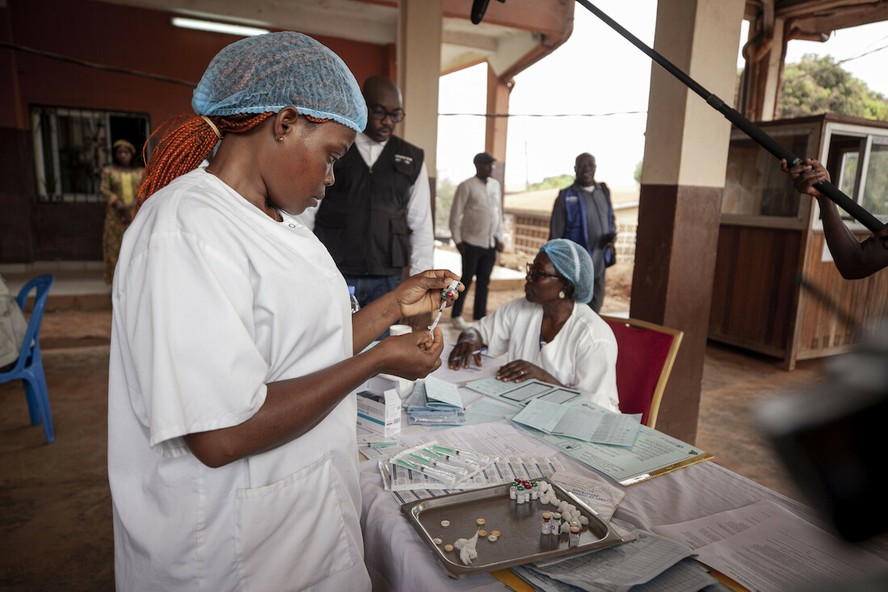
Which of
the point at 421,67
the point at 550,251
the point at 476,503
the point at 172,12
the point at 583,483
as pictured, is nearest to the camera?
the point at 476,503

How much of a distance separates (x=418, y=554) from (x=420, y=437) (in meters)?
0.57

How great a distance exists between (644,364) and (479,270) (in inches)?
169

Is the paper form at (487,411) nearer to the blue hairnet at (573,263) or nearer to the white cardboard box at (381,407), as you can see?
the white cardboard box at (381,407)

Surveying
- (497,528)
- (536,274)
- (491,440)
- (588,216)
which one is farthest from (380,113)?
(588,216)

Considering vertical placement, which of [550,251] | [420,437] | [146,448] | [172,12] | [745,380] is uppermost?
[172,12]

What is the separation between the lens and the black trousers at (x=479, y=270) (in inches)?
260

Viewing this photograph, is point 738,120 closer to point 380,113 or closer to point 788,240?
point 380,113

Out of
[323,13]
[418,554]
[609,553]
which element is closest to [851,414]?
[609,553]

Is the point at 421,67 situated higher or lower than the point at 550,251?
higher

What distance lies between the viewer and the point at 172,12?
8.10m

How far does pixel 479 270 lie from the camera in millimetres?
6691

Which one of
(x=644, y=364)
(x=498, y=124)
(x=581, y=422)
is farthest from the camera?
(x=498, y=124)

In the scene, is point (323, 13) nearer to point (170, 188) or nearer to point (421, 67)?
point (421, 67)

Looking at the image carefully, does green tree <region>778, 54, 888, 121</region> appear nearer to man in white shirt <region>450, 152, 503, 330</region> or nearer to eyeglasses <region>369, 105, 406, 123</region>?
man in white shirt <region>450, 152, 503, 330</region>
